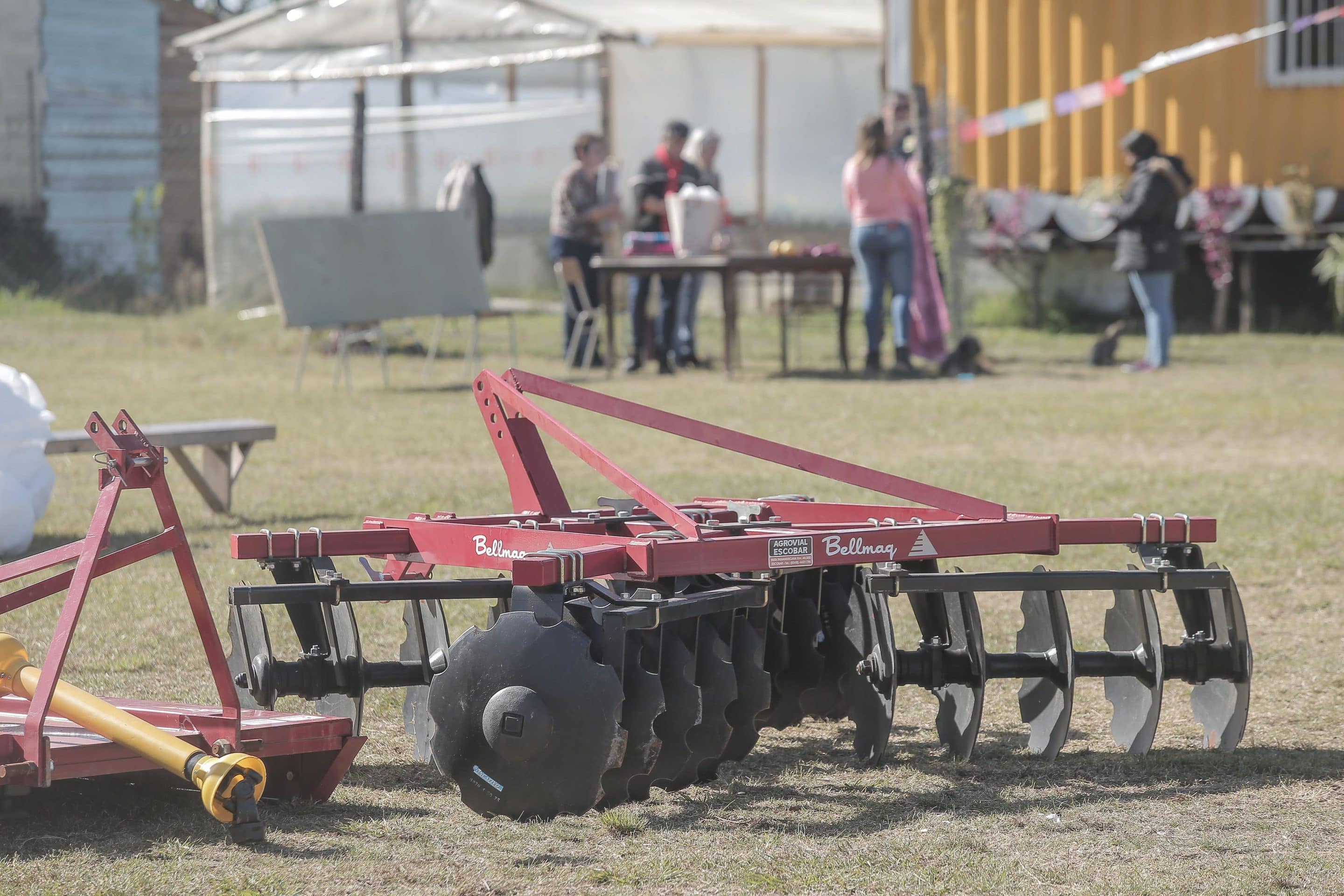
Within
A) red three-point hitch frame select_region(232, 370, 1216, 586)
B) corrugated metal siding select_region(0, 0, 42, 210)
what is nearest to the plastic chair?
corrugated metal siding select_region(0, 0, 42, 210)

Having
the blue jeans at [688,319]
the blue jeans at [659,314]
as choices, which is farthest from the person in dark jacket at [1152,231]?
the blue jeans at [659,314]

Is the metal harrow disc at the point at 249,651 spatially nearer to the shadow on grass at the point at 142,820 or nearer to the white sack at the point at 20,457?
the shadow on grass at the point at 142,820

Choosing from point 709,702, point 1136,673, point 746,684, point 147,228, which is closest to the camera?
point 709,702

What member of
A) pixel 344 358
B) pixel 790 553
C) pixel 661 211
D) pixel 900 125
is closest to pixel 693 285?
pixel 661 211

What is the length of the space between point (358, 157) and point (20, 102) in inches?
241

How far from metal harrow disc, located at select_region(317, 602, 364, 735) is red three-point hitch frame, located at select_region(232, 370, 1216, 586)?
0.16 meters

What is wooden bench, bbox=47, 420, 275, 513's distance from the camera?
305 inches

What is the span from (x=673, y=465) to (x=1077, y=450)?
2.37 meters

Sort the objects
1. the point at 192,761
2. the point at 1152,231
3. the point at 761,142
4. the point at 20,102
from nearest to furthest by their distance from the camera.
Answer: the point at 192,761
the point at 1152,231
the point at 761,142
the point at 20,102

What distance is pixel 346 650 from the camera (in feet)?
14.5

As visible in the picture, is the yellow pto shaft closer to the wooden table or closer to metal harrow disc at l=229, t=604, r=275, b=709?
metal harrow disc at l=229, t=604, r=275, b=709

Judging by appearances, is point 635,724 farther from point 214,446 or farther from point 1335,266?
point 1335,266

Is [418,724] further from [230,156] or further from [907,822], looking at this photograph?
[230,156]

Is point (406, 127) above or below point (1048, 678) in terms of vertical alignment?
above
